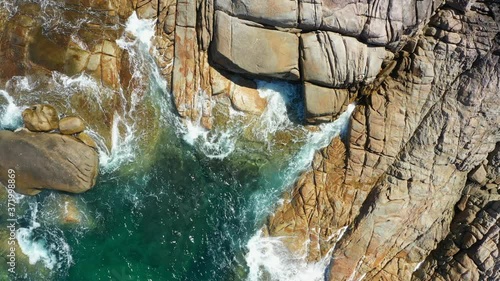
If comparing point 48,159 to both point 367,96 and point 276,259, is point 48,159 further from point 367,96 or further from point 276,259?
point 367,96

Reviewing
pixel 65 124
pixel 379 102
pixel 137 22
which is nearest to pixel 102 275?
pixel 65 124

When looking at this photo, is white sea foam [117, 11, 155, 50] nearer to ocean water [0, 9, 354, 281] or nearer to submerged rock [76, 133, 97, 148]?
ocean water [0, 9, 354, 281]

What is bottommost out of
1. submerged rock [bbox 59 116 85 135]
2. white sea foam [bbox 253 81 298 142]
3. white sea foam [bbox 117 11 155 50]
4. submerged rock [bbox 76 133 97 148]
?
submerged rock [bbox 76 133 97 148]

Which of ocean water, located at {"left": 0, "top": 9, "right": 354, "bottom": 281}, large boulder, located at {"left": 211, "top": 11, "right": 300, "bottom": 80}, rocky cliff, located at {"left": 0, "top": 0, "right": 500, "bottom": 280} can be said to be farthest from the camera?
ocean water, located at {"left": 0, "top": 9, "right": 354, "bottom": 281}

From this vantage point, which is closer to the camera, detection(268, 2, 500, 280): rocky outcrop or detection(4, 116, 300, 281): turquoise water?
detection(268, 2, 500, 280): rocky outcrop

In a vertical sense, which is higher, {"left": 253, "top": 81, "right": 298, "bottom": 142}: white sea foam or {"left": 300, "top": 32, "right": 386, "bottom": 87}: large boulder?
{"left": 300, "top": 32, "right": 386, "bottom": 87}: large boulder

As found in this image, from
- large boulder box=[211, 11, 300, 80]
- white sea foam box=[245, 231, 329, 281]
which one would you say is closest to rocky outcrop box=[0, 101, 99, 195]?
large boulder box=[211, 11, 300, 80]

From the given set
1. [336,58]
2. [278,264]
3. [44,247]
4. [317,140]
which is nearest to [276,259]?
[278,264]
